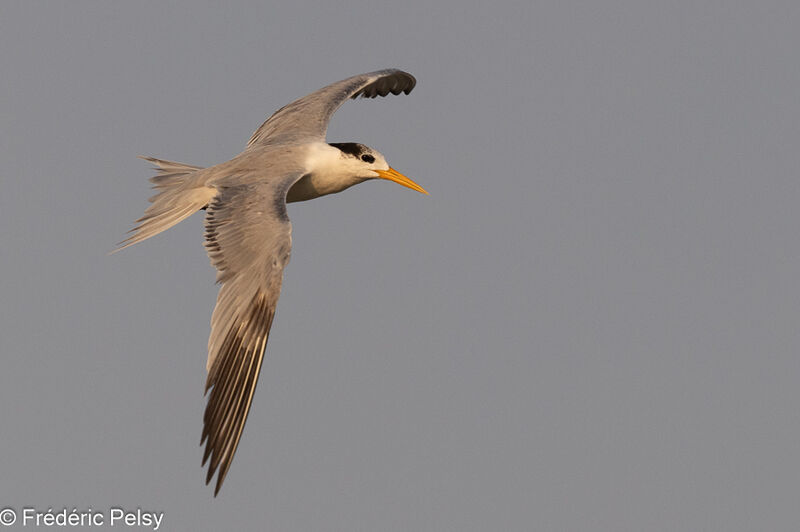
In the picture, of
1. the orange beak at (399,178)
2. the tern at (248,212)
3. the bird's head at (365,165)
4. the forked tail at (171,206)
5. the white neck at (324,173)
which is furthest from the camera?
the orange beak at (399,178)

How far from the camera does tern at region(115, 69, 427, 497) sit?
12.5m

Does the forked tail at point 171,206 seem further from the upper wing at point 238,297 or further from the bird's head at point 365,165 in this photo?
the bird's head at point 365,165

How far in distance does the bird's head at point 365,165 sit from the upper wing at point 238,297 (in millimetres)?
2297

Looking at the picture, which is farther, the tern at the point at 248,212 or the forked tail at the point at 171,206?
the forked tail at the point at 171,206

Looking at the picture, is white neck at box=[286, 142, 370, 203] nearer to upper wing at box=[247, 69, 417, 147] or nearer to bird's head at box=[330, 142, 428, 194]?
bird's head at box=[330, 142, 428, 194]

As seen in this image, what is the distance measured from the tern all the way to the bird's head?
0.05 feet

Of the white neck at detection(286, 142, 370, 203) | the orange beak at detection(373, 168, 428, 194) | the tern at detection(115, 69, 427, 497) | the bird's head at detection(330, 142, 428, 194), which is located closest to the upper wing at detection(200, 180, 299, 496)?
the tern at detection(115, 69, 427, 497)

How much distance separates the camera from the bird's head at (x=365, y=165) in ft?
54.6

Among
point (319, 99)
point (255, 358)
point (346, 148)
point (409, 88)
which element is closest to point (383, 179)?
point (346, 148)

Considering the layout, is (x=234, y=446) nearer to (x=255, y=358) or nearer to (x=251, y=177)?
(x=255, y=358)

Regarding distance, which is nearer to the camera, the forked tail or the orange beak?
the forked tail

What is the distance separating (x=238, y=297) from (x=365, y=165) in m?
4.46

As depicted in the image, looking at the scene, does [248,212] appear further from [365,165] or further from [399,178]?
[399,178]

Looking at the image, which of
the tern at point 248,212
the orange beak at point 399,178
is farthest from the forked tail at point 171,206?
the orange beak at point 399,178
